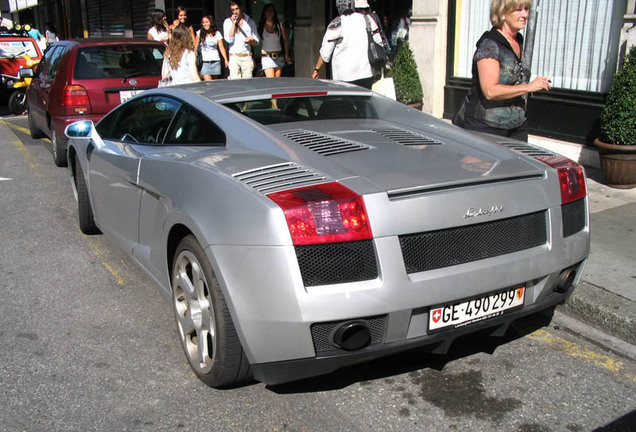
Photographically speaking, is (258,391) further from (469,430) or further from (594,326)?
(594,326)

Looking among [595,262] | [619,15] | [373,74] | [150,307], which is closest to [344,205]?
[150,307]

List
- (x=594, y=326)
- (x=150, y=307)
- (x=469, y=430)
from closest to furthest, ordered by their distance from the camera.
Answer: (x=469, y=430) < (x=594, y=326) < (x=150, y=307)

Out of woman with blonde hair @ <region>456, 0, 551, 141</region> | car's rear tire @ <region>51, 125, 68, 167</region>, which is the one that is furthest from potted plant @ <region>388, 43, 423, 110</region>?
woman with blonde hair @ <region>456, 0, 551, 141</region>

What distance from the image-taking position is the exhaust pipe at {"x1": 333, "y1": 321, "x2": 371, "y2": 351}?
8.58 feet

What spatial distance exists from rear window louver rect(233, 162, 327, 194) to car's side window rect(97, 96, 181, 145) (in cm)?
122

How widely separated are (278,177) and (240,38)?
8626 millimetres

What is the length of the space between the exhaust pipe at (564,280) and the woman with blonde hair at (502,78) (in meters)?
1.52

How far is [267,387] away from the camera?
3221 mm

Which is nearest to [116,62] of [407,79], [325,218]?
[407,79]

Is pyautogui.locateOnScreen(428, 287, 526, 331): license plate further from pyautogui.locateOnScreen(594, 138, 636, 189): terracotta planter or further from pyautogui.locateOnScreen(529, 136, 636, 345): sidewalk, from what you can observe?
pyautogui.locateOnScreen(594, 138, 636, 189): terracotta planter

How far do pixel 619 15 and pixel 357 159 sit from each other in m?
5.40

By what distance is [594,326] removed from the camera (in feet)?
12.8

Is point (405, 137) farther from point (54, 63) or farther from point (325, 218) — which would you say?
point (54, 63)

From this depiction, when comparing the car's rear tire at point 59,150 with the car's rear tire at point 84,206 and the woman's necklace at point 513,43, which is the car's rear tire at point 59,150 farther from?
the woman's necklace at point 513,43
